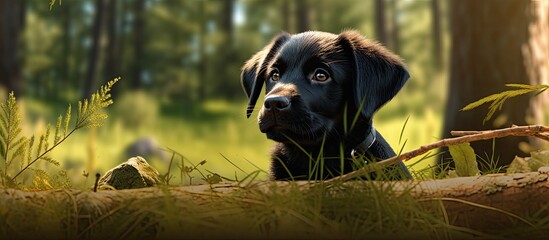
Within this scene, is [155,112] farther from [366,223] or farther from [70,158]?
[366,223]

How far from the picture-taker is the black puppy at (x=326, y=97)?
3598 millimetres

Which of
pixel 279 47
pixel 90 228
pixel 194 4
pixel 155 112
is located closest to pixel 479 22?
pixel 279 47

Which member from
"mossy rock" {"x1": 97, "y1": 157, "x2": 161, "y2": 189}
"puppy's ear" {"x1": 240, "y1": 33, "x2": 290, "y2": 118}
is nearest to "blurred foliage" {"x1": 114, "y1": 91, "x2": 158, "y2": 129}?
"puppy's ear" {"x1": 240, "y1": 33, "x2": 290, "y2": 118}

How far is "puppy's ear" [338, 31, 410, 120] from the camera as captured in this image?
3.79 m

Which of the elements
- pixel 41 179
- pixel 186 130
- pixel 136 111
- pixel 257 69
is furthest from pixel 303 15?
pixel 41 179

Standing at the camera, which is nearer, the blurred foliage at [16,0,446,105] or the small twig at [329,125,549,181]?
the small twig at [329,125,549,181]

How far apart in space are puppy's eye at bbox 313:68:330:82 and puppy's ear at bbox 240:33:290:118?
0.48m

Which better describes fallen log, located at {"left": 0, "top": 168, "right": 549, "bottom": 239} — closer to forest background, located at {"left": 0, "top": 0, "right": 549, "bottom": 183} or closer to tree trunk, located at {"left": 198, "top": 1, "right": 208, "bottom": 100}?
forest background, located at {"left": 0, "top": 0, "right": 549, "bottom": 183}

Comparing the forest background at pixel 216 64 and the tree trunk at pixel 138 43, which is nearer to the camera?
the forest background at pixel 216 64

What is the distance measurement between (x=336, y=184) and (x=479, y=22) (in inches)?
248

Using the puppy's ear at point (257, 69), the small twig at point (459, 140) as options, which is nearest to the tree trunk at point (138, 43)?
the puppy's ear at point (257, 69)

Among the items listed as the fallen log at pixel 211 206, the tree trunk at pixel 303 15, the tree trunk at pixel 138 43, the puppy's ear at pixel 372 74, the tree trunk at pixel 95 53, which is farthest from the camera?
the tree trunk at pixel 138 43

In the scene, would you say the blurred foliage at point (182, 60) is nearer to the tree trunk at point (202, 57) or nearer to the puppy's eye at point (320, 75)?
the tree trunk at point (202, 57)

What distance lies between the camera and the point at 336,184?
8.36 ft
